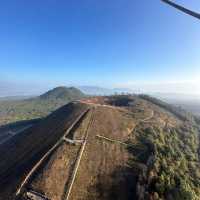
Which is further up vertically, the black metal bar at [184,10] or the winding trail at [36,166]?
the black metal bar at [184,10]

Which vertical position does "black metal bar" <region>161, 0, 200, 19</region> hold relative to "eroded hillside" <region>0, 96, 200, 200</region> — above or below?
above

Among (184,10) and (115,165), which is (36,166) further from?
(184,10)

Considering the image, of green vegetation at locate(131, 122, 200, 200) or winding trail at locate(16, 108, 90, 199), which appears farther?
green vegetation at locate(131, 122, 200, 200)

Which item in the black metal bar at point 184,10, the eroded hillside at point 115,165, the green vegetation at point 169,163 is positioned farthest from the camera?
the green vegetation at point 169,163

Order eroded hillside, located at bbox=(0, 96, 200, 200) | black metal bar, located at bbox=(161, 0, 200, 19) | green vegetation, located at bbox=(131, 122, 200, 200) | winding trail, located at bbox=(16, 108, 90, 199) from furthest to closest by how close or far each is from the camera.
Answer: green vegetation, located at bbox=(131, 122, 200, 200), eroded hillside, located at bbox=(0, 96, 200, 200), winding trail, located at bbox=(16, 108, 90, 199), black metal bar, located at bbox=(161, 0, 200, 19)

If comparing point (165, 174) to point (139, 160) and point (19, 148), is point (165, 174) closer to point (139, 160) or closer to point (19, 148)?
point (139, 160)

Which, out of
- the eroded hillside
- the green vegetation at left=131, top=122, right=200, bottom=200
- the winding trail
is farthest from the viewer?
the green vegetation at left=131, top=122, right=200, bottom=200

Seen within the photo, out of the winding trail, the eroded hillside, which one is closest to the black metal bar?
the eroded hillside

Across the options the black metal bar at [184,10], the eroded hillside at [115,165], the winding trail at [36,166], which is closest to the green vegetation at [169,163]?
the eroded hillside at [115,165]

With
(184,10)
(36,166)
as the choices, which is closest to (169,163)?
(36,166)

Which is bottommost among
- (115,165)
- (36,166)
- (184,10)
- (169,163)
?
(169,163)

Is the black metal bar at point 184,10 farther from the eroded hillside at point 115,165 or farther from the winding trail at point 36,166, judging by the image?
the winding trail at point 36,166

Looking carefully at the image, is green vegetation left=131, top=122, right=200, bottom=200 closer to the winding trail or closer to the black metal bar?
the winding trail
